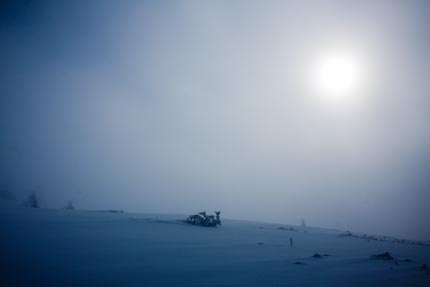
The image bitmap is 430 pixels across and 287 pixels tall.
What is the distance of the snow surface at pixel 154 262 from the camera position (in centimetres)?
830

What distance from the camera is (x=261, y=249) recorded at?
1481cm

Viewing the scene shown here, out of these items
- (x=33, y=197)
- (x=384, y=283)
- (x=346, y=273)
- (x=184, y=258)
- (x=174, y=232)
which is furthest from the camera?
(x=33, y=197)

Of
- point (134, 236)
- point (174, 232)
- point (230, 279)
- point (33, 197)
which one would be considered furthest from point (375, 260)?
point (33, 197)

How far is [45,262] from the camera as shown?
9.08 m

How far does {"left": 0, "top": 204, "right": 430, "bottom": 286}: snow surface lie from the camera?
8.30 m

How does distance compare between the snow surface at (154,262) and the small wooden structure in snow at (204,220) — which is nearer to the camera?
the snow surface at (154,262)

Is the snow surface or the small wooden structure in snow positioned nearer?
the snow surface

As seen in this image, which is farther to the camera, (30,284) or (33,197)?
(33,197)

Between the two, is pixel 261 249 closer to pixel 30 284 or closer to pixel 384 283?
pixel 384 283

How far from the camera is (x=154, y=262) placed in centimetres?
1030

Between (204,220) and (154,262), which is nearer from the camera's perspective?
(154,262)

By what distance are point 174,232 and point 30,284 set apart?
10593 millimetres

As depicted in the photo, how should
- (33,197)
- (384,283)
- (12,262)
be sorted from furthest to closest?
(33,197), (384,283), (12,262)

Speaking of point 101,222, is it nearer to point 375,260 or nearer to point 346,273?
point 346,273
